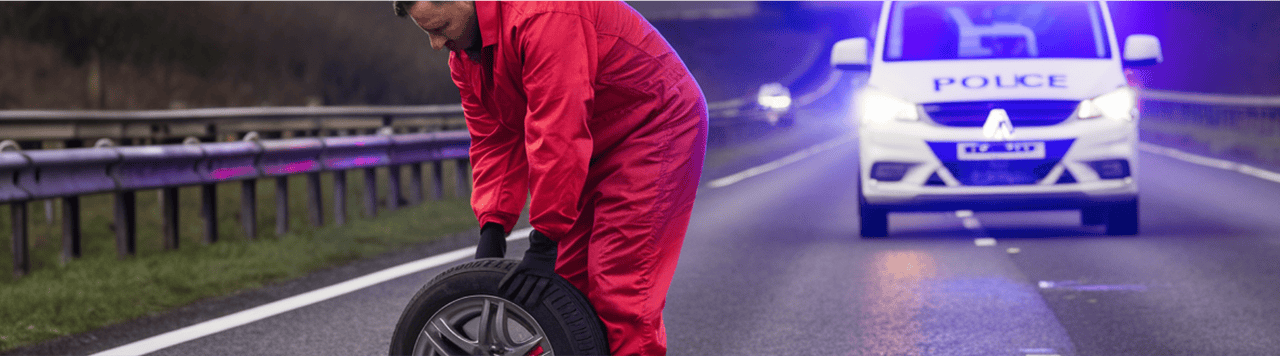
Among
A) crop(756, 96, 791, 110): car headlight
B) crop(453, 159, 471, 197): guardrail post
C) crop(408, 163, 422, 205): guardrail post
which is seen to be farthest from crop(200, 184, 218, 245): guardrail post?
crop(756, 96, 791, 110): car headlight

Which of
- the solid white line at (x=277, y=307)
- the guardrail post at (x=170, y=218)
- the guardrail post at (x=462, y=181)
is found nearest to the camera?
the solid white line at (x=277, y=307)

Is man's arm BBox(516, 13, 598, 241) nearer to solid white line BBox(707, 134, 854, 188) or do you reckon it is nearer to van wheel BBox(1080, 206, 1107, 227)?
van wheel BBox(1080, 206, 1107, 227)

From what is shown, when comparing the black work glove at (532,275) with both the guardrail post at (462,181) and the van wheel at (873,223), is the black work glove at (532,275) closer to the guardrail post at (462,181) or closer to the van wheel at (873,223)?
the van wheel at (873,223)

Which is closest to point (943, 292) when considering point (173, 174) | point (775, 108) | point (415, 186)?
point (173, 174)

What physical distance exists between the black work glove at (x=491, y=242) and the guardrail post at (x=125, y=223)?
16.2 feet

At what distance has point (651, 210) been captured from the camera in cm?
365

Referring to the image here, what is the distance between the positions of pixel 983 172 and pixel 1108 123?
2.75ft

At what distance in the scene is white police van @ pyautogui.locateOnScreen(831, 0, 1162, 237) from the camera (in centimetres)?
897

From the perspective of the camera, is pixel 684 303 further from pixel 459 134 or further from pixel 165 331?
pixel 459 134

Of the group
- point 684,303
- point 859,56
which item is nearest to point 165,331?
point 684,303

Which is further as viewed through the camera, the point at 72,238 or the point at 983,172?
the point at 983,172

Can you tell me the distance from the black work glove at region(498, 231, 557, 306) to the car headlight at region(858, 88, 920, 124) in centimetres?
595

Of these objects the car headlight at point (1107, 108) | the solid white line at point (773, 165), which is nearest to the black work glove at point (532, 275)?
the car headlight at point (1107, 108)

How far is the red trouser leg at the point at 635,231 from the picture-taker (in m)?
A: 3.63
